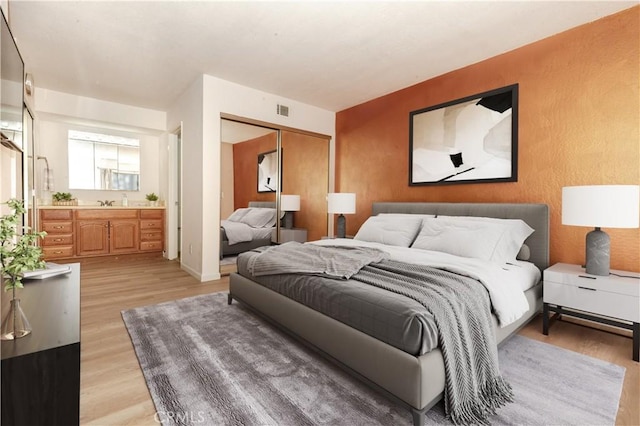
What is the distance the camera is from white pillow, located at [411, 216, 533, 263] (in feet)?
8.41

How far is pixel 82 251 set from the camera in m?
4.82

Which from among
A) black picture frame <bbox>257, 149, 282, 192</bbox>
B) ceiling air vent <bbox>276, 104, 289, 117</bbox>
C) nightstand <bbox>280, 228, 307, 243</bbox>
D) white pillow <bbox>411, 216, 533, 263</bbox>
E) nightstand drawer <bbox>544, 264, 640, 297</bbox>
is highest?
ceiling air vent <bbox>276, 104, 289, 117</bbox>

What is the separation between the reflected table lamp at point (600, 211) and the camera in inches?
81.1

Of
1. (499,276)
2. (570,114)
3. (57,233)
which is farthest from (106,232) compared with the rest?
(570,114)

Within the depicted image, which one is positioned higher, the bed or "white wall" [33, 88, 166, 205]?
"white wall" [33, 88, 166, 205]

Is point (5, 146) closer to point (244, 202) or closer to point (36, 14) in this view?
point (36, 14)

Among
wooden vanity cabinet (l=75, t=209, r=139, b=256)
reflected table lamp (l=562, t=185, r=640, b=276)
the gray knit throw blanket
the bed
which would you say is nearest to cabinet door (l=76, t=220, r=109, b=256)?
wooden vanity cabinet (l=75, t=209, r=139, b=256)

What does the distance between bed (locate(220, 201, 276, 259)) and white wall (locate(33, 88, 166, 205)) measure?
8.44 ft

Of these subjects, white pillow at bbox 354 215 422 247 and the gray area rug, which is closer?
the gray area rug

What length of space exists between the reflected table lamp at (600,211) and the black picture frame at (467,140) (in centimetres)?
88

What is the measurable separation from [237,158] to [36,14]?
7.66 ft

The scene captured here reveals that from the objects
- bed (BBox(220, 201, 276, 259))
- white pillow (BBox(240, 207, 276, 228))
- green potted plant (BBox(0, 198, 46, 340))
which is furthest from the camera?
white pillow (BBox(240, 207, 276, 228))

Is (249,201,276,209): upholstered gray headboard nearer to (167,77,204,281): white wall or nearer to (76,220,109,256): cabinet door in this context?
→ (167,77,204,281): white wall

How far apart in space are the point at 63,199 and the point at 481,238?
6.16m
